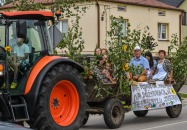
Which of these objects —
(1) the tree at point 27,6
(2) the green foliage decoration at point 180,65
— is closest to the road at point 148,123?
(2) the green foliage decoration at point 180,65

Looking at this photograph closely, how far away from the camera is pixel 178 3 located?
144 ft

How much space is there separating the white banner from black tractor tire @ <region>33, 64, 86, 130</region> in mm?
2742

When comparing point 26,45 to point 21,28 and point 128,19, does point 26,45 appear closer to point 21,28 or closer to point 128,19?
point 21,28

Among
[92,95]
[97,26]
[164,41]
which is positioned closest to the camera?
[92,95]

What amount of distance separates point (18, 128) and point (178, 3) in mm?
40034

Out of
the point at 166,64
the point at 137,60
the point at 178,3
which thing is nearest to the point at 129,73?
the point at 137,60

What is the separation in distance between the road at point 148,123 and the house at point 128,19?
1115 centimetres

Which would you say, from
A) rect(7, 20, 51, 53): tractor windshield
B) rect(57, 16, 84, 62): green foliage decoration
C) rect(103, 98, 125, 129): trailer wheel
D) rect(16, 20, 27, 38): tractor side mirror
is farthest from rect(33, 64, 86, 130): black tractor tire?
rect(57, 16, 84, 62): green foliage decoration

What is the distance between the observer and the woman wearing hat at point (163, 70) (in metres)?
13.6

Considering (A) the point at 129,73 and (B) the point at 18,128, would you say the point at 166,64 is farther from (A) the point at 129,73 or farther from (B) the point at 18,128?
(B) the point at 18,128

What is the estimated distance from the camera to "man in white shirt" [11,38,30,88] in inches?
358

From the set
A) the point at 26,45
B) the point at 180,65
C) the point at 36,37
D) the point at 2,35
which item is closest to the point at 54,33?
the point at 36,37

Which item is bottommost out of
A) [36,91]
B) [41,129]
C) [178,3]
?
[41,129]

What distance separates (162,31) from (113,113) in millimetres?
24517
